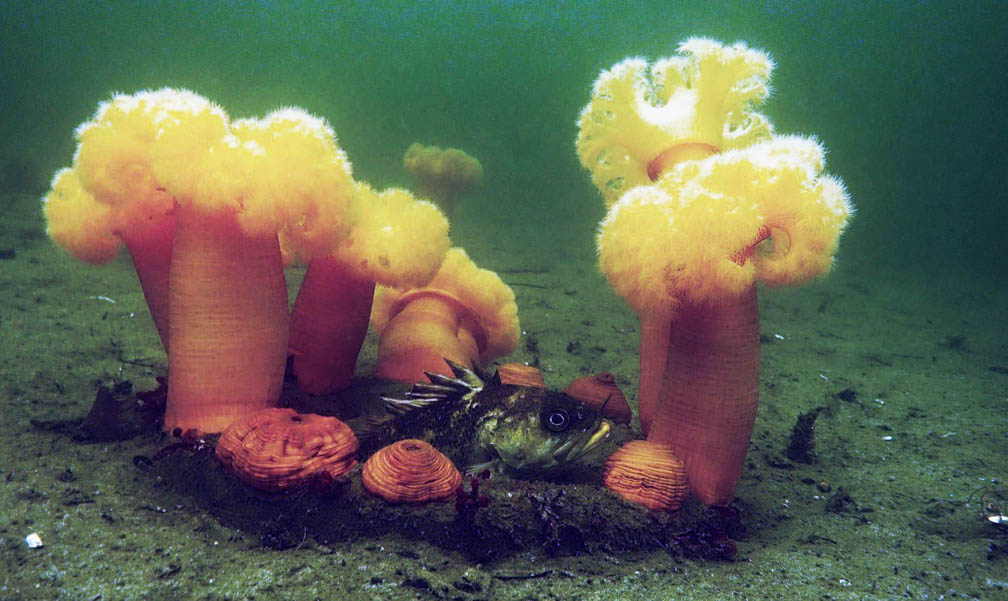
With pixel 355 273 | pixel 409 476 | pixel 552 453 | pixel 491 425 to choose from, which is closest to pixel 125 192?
pixel 355 273

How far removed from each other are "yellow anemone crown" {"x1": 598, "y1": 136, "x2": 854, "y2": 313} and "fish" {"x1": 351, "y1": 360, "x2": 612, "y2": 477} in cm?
61

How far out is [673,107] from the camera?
302 cm

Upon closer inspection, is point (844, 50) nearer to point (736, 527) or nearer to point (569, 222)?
point (569, 222)

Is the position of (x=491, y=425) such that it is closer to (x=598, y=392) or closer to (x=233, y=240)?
(x=598, y=392)

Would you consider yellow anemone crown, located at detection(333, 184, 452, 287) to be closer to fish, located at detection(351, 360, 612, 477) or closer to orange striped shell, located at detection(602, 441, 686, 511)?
fish, located at detection(351, 360, 612, 477)

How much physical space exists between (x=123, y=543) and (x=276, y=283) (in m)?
1.28

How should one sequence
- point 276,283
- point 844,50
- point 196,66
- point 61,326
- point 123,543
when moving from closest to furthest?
point 123,543 → point 276,283 → point 61,326 → point 844,50 → point 196,66

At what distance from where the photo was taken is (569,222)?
1722 cm

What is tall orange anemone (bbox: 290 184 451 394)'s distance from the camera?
9.34ft

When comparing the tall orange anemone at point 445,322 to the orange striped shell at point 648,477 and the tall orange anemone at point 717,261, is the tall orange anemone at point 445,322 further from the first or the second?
the tall orange anemone at point 717,261

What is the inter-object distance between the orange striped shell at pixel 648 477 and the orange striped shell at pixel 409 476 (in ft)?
2.32

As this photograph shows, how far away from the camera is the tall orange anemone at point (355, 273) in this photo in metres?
2.85

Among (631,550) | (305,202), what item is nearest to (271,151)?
(305,202)

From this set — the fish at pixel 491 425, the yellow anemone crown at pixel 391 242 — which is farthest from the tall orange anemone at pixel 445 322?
the fish at pixel 491 425
